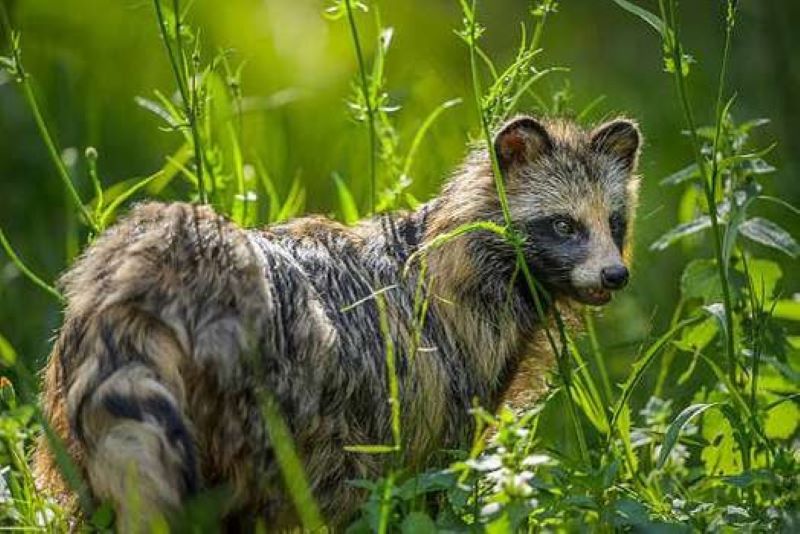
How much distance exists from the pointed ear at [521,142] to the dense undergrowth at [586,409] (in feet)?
0.33

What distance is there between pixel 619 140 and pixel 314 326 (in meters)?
1.46

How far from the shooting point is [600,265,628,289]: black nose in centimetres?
560

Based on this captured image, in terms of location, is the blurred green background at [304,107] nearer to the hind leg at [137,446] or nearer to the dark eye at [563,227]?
the dark eye at [563,227]

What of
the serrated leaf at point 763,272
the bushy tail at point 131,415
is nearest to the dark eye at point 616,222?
the serrated leaf at point 763,272

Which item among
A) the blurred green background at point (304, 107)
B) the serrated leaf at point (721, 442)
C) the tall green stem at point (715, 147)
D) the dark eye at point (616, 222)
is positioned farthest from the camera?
the blurred green background at point (304, 107)

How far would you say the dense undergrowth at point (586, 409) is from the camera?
15.0ft

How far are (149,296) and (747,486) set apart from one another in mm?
1541

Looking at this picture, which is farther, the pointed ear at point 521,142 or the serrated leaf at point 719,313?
the pointed ear at point 521,142

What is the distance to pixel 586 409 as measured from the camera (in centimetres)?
548

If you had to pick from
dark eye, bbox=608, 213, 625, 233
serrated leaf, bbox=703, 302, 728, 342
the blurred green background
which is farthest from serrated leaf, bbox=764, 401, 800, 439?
the blurred green background

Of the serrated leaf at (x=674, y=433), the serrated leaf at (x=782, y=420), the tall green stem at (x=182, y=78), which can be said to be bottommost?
the serrated leaf at (x=782, y=420)

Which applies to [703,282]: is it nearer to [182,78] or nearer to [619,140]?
[619,140]

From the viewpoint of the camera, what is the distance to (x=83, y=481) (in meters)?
4.78

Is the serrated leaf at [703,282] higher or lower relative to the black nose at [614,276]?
lower
